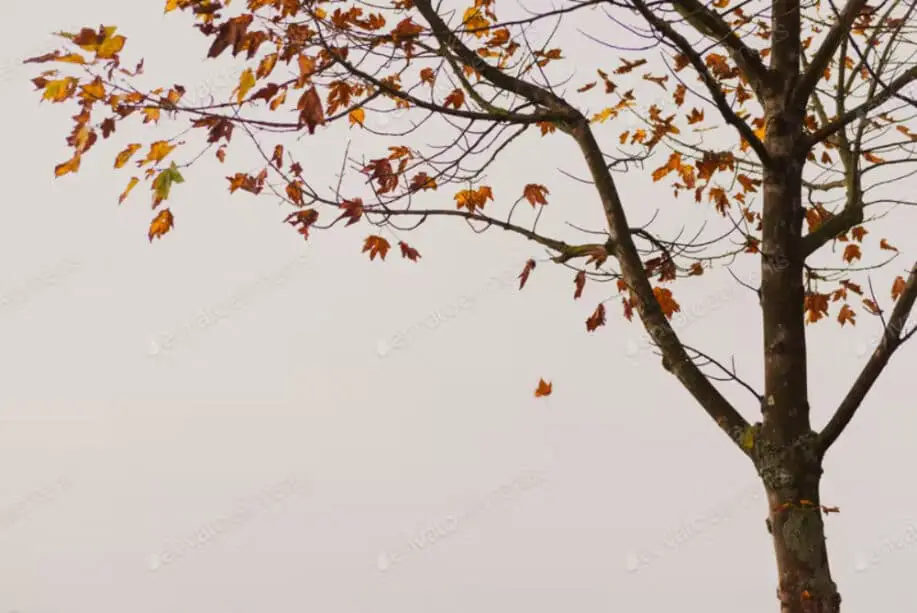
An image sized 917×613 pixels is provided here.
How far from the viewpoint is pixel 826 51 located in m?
3.47

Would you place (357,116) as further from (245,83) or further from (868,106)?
(868,106)

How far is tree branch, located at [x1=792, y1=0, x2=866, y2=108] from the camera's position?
337cm

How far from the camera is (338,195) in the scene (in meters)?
3.68

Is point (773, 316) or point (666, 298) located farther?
point (666, 298)

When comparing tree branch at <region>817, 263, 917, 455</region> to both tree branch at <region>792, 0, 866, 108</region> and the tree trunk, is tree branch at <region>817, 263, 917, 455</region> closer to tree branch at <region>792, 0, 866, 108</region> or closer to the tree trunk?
the tree trunk

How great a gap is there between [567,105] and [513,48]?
0.80 meters

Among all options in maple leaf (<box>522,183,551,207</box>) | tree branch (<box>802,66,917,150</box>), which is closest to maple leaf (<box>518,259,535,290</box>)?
maple leaf (<box>522,183,551,207</box>)

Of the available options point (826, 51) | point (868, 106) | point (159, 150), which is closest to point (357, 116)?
point (159, 150)

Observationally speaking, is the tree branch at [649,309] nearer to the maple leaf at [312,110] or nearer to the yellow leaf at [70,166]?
the maple leaf at [312,110]

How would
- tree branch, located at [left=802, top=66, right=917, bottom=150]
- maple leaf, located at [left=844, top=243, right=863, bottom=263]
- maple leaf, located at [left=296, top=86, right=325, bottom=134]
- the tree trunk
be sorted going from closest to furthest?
1. maple leaf, located at [left=296, top=86, right=325, bottom=134]
2. tree branch, located at [left=802, top=66, right=917, bottom=150]
3. the tree trunk
4. maple leaf, located at [left=844, top=243, right=863, bottom=263]

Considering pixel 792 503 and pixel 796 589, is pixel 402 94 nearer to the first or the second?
pixel 792 503

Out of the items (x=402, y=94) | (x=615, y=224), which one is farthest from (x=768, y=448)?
(x=402, y=94)

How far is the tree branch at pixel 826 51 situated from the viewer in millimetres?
3373

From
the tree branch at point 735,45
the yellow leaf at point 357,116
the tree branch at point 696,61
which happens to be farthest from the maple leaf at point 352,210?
the tree branch at point 735,45
